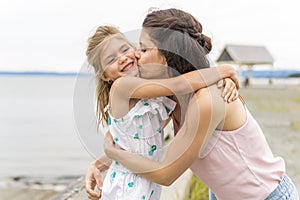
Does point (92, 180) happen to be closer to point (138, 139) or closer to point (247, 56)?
point (138, 139)

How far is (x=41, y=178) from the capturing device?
1495cm

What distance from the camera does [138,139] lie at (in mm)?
Result: 1884

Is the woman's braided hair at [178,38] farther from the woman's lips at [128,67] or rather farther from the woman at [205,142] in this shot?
the woman's lips at [128,67]

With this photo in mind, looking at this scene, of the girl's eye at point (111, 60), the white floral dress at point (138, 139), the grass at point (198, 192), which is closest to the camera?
the white floral dress at point (138, 139)

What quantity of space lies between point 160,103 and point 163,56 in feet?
0.60

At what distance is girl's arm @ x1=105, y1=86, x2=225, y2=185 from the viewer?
1760 mm

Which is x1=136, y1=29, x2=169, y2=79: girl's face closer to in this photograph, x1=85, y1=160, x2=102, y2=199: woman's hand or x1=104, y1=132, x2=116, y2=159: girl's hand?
x1=104, y1=132, x2=116, y2=159: girl's hand

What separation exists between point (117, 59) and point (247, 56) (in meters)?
46.6

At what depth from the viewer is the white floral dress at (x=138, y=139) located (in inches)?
73.7

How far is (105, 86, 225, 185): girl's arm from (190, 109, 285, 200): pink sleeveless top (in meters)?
0.09

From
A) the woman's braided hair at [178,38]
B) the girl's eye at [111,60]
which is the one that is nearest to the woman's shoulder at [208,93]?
the woman's braided hair at [178,38]

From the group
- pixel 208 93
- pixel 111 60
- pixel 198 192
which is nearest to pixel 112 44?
pixel 111 60

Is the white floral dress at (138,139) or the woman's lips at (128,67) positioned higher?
the woman's lips at (128,67)

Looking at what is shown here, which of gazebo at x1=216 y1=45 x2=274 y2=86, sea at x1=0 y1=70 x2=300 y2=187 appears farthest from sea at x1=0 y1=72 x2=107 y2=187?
gazebo at x1=216 y1=45 x2=274 y2=86
